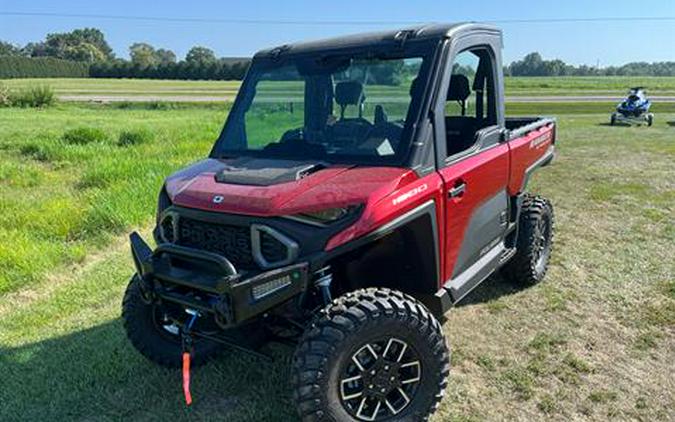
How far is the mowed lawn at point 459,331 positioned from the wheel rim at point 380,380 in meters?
0.44

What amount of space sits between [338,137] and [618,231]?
4543mm

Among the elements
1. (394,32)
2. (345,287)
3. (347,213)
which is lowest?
(345,287)

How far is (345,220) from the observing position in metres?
2.87

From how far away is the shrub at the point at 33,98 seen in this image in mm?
29453

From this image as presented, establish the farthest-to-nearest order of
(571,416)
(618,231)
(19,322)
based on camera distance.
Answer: (618,231) < (19,322) < (571,416)

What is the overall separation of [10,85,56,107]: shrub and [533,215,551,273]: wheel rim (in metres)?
30.0

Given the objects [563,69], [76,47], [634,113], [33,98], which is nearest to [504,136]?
[634,113]

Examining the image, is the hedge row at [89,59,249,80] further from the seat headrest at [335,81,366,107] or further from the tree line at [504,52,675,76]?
the seat headrest at [335,81,366,107]

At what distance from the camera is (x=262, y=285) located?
109 inches

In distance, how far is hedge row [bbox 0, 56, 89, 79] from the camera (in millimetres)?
73000

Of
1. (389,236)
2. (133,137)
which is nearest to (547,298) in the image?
(389,236)

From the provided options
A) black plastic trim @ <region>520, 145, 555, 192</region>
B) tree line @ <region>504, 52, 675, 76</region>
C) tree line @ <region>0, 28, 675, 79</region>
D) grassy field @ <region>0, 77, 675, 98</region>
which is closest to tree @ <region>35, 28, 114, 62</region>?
tree line @ <region>0, 28, 675, 79</region>

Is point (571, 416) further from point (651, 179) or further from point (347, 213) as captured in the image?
point (651, 179)

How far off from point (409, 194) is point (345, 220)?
418 mm
